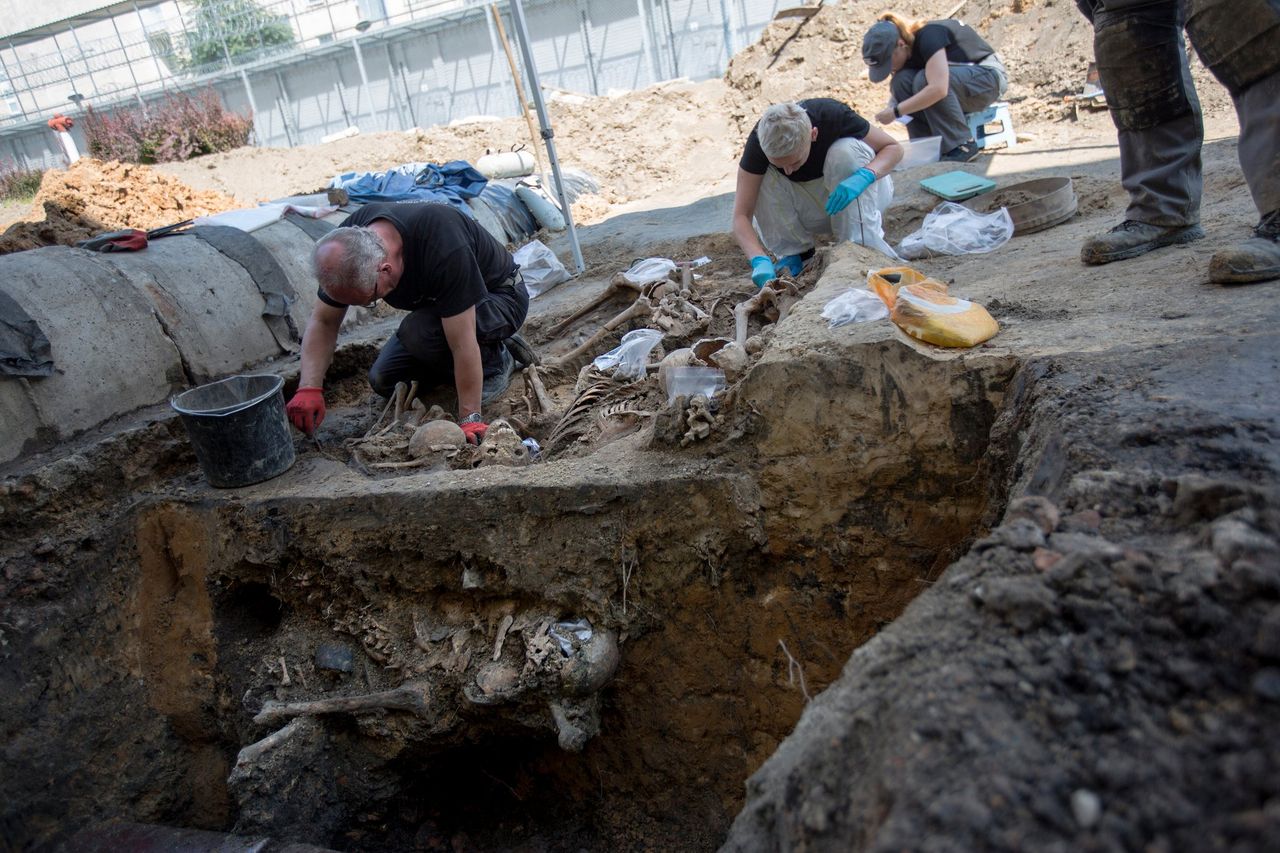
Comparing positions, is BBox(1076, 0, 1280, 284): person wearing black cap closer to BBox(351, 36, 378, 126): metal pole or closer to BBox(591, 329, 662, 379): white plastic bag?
BBox(591, 329, 662, 379): white plastic bag

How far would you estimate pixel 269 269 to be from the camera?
14.8 feet

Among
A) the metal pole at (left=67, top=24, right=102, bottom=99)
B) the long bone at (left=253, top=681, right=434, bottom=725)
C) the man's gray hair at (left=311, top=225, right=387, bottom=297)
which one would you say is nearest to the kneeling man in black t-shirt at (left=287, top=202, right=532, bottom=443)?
the man's gray hair at (left=311, top=225, right=387, bottom=297)

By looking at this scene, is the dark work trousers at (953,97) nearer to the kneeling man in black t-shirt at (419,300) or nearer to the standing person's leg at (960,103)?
the standing person's leg at (960,103)

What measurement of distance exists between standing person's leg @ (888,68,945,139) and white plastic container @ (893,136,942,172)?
0.16 m

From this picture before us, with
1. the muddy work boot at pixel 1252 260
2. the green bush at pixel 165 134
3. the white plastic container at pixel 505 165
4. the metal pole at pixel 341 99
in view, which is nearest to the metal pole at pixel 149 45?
the metal pole at pixel 341 99

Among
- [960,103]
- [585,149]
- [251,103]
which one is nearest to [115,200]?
[585,149]

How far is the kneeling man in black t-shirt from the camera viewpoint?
3.34m

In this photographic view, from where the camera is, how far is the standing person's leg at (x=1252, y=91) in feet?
7.11

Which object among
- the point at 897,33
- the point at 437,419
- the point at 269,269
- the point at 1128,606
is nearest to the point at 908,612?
the point at 1128,606

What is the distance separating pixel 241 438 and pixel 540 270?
339cm

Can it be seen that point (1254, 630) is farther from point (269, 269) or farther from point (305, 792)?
point (269, 269)

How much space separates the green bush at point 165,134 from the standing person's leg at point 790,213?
15.7 meters

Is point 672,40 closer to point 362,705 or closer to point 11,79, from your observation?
point 362,705

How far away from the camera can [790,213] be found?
4.62 meters
